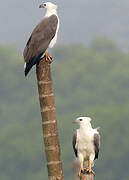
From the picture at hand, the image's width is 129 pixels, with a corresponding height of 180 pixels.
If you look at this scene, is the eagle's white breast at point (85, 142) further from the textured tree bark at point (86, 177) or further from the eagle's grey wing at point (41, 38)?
the eagle's grey wing at point (41, 38)

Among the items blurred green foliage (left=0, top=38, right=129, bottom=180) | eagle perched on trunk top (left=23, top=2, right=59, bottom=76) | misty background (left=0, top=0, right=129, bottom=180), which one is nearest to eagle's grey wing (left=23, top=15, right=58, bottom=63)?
eagle perched on trunk top (left=23, top=2, right=59, bottom=76)

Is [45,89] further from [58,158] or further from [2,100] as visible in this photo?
[2,100]

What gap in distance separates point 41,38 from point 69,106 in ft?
389

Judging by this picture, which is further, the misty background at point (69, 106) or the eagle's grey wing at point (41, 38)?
the misty background at point (69, 106)

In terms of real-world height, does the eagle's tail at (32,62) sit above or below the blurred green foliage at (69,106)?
below

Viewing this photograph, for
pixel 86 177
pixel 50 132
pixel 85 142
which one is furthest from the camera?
pixel 85 142

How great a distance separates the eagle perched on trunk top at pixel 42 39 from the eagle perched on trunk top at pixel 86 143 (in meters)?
1.37

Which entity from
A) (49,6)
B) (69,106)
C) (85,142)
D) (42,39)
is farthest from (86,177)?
(69,106)

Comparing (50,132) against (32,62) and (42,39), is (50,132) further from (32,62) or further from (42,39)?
(42,39)

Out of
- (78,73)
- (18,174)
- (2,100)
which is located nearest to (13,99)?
(2,100)

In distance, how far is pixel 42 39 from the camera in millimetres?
16438

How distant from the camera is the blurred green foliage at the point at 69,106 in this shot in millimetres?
103875

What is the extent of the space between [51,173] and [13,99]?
130m

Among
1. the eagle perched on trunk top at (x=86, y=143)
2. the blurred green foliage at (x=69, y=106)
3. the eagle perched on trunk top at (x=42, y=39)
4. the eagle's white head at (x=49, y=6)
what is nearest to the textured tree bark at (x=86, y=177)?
the eagle perched on trunk top at (x=86, y=143)
